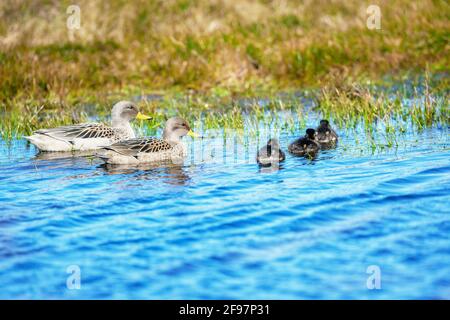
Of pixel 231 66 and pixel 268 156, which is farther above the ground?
pixel 231 66

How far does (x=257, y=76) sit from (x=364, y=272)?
37.4ft

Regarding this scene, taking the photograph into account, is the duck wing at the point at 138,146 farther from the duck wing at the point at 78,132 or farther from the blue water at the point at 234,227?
the duck wing at the point at 78,132

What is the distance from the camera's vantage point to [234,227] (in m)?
7.53

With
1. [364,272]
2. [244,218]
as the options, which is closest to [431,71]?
[244,218]

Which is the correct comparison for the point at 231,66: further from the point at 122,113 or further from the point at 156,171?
the point at 156,171

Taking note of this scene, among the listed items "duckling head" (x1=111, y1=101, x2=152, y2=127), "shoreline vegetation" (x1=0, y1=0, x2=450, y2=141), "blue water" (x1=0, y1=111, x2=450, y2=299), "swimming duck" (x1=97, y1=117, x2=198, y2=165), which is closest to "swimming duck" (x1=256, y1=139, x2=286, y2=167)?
"blue water" (x1=0, y1=111, x2=450, y2=299)

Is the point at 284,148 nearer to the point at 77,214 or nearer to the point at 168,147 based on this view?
the point at 168,147

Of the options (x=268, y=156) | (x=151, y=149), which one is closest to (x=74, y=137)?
(x=151, y=149)

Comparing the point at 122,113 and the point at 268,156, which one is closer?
the point at 268,156

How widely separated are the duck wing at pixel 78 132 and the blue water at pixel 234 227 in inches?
33.8

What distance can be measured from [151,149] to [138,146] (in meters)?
0.20

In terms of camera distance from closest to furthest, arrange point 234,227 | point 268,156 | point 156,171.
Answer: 1. point 234,227
2. point 268,156
3. point 156,171

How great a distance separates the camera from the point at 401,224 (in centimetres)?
746

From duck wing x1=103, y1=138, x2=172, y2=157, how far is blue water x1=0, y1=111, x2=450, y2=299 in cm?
35
